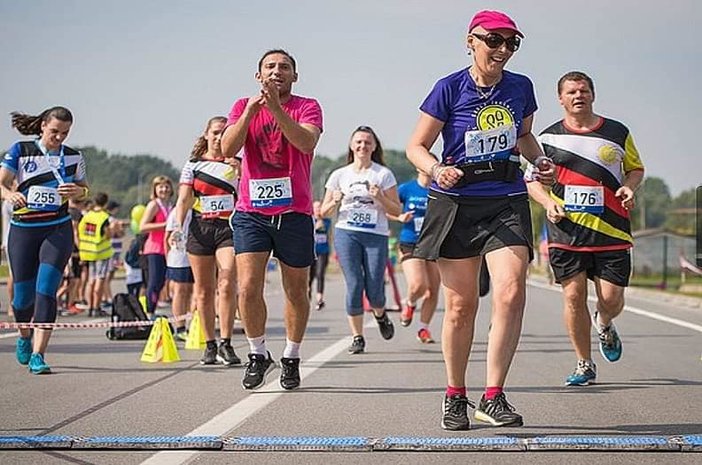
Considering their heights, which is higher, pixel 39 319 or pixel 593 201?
pixel 593 201

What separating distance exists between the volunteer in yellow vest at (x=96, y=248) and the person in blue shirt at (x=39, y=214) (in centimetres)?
865

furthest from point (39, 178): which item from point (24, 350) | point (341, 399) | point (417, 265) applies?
point (417, 265)

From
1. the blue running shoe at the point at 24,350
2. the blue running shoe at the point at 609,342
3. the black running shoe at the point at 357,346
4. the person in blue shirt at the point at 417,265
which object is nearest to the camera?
the blue running shoe at the point at 609,342

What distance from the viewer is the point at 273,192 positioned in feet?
25.6

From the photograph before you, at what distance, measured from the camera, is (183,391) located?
8148 millimetres

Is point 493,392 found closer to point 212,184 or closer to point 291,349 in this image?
point 291,349

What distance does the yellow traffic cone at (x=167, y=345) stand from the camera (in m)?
10.5

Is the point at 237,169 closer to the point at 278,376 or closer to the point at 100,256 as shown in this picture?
the point at 278,376

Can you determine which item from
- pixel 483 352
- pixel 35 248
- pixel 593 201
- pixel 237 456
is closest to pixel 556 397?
pixel 593 201

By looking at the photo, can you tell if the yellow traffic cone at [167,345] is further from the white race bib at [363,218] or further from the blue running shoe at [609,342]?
the blue running shoe at [609,342]

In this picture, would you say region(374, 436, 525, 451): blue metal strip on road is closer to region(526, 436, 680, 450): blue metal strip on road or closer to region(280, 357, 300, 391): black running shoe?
region(526, 436, 680, 450): blue metal strip on road

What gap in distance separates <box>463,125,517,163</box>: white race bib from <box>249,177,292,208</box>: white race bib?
65.3 inches

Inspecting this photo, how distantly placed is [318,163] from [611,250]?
132227mm

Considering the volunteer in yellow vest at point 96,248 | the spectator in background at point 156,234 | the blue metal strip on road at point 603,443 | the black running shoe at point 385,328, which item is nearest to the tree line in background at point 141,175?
the volunteer in yellow vest at point 96,248
